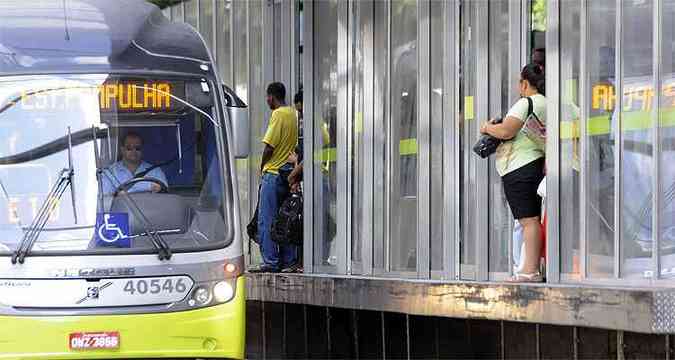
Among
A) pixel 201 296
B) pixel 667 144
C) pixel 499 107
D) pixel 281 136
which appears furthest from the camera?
pixel 281 136

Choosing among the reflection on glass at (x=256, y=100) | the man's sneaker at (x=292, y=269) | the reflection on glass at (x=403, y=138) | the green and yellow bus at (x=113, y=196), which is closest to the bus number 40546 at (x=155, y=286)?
the green and yellow bus at (x=113, y=196)

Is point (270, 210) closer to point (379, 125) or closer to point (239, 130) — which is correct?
point (379, 125)

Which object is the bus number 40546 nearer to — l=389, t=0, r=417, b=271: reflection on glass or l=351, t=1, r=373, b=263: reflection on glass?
l=389, t=0, r=417, b=271: reflection on glass

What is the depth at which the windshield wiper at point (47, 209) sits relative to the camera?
1018cm

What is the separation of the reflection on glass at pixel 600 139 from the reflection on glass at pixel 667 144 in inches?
21.9

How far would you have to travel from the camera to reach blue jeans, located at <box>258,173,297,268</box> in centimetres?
1535

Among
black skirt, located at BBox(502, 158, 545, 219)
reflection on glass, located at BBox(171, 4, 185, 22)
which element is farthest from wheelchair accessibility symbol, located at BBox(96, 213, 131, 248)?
reflection on glass, located at BBox(171, 4, 185, 22)

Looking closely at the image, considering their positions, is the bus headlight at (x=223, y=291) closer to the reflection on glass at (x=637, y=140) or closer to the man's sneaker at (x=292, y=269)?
the reflection on glass at (x=637, y=140)

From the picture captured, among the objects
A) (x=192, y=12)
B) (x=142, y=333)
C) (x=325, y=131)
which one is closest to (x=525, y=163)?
(x=142, y=333)

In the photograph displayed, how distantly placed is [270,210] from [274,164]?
1.44 feet

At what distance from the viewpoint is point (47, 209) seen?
10.4 m

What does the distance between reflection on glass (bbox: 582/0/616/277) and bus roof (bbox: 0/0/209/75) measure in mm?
2602

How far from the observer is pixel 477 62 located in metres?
12.4

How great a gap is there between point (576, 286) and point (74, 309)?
124 inches
